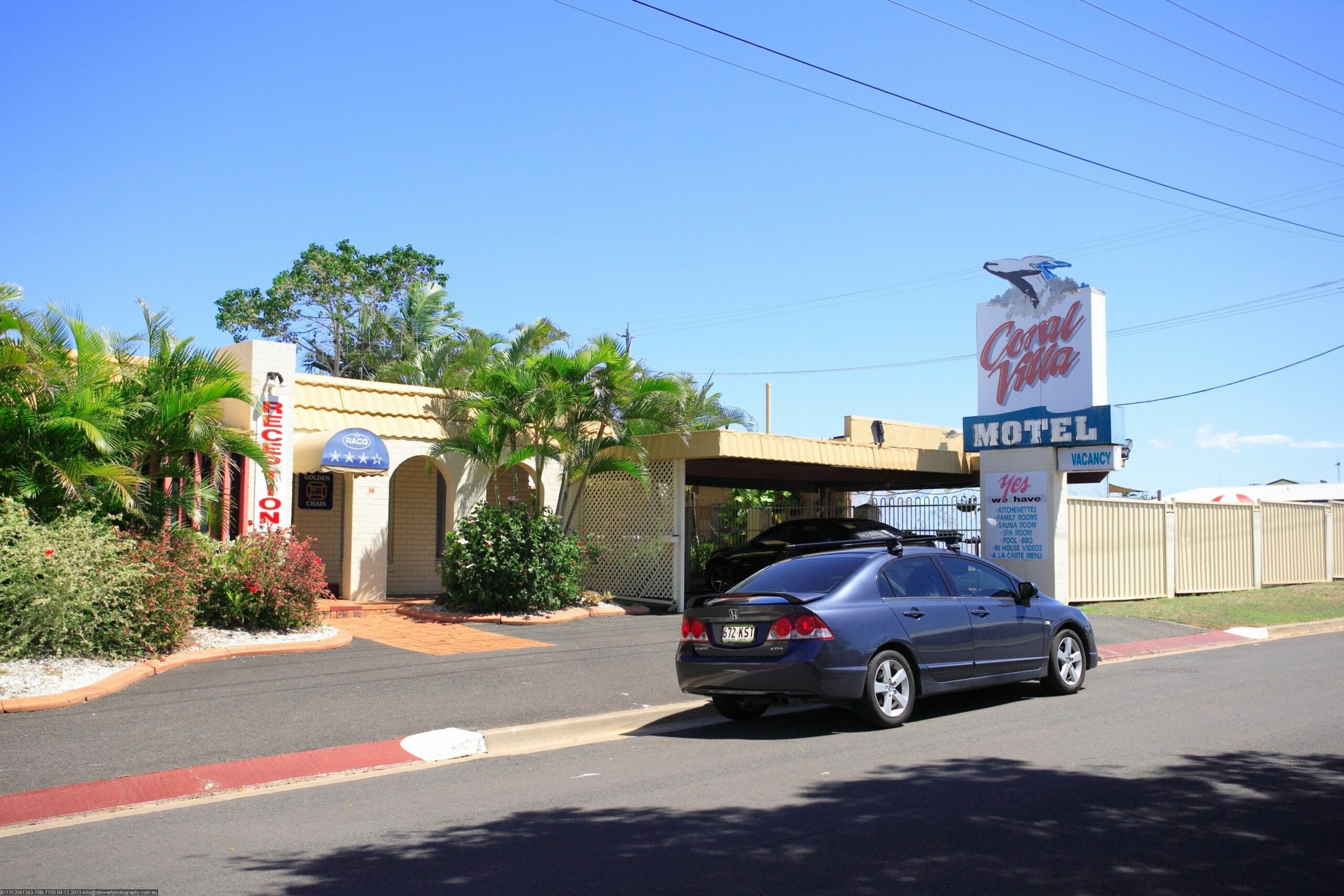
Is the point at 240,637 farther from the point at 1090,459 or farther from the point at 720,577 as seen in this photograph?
the point at 1090,459

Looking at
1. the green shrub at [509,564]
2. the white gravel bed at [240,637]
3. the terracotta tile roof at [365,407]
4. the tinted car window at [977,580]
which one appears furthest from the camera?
the terracotta tile roof at [365,407]

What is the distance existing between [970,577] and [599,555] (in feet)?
31.2

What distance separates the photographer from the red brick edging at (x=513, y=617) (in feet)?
51.8

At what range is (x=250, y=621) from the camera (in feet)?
43.4

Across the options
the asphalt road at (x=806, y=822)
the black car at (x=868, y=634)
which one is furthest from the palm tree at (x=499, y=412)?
the asphalt road at (x=806, y=822)

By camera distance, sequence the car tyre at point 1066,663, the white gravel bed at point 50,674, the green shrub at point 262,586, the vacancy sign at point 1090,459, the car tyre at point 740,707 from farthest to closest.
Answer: the vacancy sign at point 1090,459
the green shrub at point 262,586
the car tyre at point 1066,663
the white gravel bed at point 50,674
the car tyre at point 740,707

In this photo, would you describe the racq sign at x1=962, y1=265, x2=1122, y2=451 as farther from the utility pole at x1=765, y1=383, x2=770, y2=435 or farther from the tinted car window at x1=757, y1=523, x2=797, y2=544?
the utility pole at x1=765, y1=383, x2=770, y2=435

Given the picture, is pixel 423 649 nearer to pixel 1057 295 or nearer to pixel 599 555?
pixel 599 555

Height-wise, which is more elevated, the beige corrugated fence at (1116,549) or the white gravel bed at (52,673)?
the beige corrugated fence at (1116,549)

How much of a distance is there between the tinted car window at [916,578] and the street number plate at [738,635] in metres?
1.37

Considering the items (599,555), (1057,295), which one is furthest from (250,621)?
(1057,295)

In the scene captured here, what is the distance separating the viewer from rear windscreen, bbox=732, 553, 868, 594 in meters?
9.38

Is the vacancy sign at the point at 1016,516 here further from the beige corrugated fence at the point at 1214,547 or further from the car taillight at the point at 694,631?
the car taillight at the point at 694,631

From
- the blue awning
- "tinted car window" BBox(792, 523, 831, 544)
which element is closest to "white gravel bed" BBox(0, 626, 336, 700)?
the blue awning
